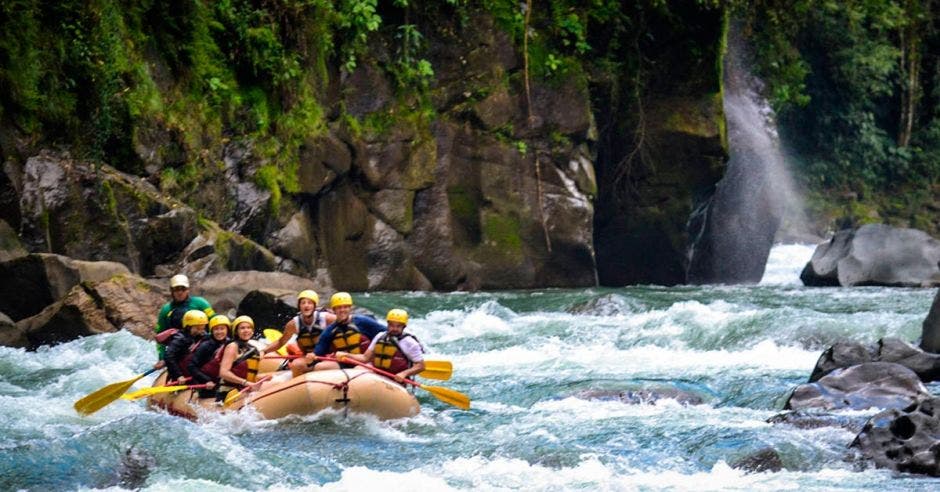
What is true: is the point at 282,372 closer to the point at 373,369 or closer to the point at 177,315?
the point at 373,369

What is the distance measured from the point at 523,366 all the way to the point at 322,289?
3.69 meters

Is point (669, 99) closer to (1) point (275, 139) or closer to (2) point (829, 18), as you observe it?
(1) point (275, 139)

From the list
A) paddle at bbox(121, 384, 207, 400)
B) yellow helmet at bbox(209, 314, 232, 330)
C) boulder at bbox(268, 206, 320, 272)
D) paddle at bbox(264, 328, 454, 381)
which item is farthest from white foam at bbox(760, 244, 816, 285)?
paddle at bbox(121, 384, 207, 400)

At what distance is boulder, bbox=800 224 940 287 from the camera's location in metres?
19.9

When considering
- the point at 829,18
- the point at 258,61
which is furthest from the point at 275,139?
the point at 829,18

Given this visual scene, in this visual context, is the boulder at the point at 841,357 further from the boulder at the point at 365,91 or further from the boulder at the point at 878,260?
the boulder at the point at 878,260

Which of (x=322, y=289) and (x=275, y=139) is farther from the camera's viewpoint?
(x=275, y=139)

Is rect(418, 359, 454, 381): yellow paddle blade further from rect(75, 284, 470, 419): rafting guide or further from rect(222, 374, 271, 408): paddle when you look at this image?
rect(222, 374, 271, 408): paddle

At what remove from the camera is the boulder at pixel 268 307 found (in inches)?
533

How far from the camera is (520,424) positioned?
31.2 ft

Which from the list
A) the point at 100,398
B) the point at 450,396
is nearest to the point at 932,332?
the point at 450,396

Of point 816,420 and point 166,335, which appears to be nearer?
point 816,420

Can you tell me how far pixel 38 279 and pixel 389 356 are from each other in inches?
182

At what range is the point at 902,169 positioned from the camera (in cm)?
2938
